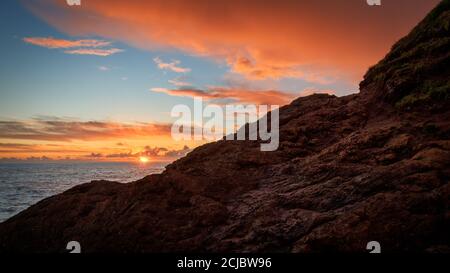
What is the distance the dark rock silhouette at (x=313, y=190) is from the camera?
8.43 m

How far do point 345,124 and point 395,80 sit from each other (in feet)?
9.00

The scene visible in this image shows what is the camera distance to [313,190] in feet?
34.5

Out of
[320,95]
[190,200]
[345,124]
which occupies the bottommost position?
[190,200]

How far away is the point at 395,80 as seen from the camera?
13.9 m

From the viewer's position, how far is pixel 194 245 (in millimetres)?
10062

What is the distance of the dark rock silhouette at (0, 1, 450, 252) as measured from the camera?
8.43m
